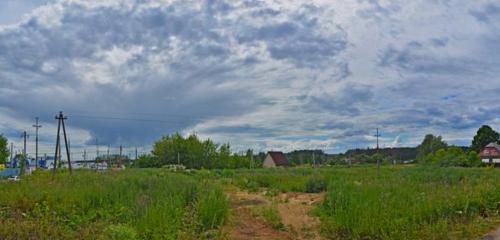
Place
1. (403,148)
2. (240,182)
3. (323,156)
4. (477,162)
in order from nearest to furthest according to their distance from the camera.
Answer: (240,182) → (477,162) → (323,156) → (403,148)

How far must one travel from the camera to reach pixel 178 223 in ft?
28.5

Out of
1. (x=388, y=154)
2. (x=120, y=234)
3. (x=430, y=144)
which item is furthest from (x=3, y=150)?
(x=430, y=144)

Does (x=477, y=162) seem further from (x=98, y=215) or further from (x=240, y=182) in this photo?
(x=98, y=215)

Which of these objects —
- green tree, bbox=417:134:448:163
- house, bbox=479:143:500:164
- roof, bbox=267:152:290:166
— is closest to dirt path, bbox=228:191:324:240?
house, bbox=479:143:500:164

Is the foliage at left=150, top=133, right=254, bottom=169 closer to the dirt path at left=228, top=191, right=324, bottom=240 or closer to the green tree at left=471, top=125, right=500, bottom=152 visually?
the green tree at left=471, top=125, right=500, bottom=152

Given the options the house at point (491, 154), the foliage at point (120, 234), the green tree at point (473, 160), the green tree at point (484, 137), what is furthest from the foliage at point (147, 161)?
the foliage at point (120, 234)

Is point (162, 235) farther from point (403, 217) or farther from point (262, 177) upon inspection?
point (262, 177)

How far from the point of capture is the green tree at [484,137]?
227ft

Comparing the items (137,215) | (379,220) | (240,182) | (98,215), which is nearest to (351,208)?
(379,220)

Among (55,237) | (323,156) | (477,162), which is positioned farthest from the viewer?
(323,156)

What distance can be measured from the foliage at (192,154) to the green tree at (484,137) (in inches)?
1257

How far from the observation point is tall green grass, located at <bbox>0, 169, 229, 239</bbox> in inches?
315

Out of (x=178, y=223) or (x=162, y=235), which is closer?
(x=162, y=235)

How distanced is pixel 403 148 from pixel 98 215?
75618 mm
